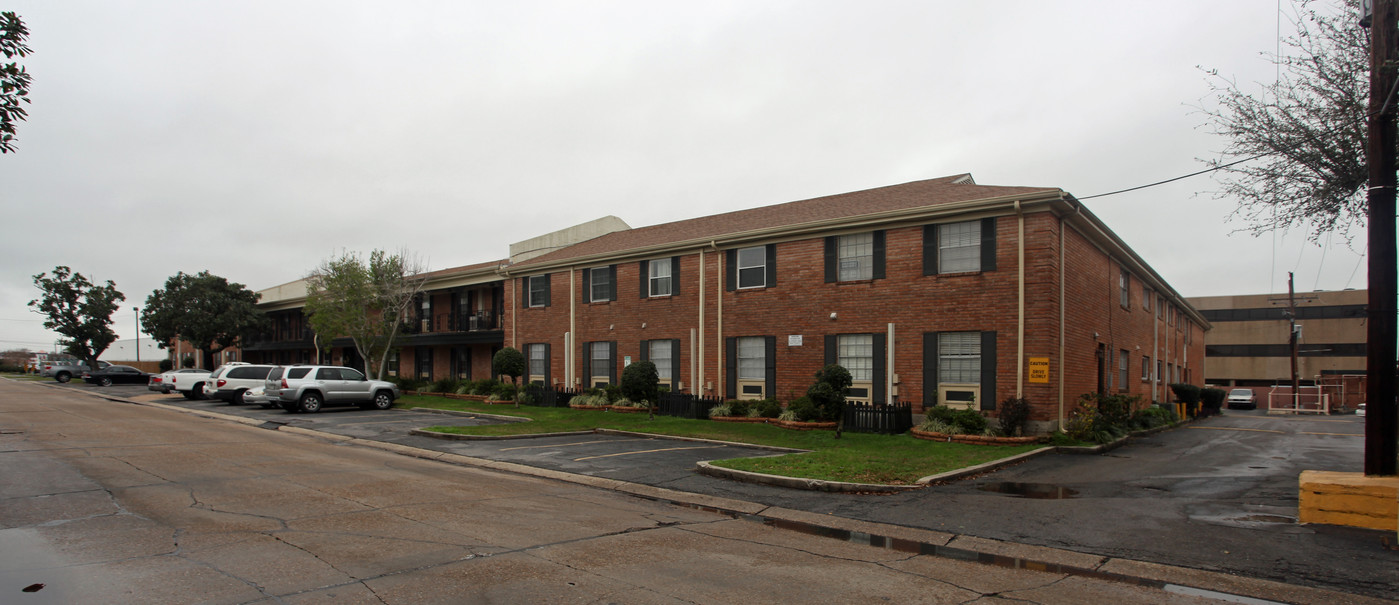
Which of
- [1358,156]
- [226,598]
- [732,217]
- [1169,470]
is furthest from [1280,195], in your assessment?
→ [732,217]

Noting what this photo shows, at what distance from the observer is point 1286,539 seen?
25.3 ft

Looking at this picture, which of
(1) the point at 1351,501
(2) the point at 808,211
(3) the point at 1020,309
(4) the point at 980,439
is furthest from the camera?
(2) the point at 808,211

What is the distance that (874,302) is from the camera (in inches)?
784

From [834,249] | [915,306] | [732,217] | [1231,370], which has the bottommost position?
[1231,370]

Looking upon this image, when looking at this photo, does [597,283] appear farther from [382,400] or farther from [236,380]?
[236,380]

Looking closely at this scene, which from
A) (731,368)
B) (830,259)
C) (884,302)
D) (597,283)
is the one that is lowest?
(731,368)

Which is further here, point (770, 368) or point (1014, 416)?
point (770, 368)

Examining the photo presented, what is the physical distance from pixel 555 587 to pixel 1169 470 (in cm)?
1197

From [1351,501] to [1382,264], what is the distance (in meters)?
2.73

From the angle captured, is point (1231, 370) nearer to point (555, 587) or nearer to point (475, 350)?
point (475, 350)

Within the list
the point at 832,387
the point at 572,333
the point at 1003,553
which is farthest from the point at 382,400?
the point at 1003,553

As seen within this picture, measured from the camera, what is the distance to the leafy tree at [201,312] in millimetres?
48219

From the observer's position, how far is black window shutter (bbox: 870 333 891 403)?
1958cm

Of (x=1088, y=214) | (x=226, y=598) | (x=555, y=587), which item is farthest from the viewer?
(x=1088, y=214)
